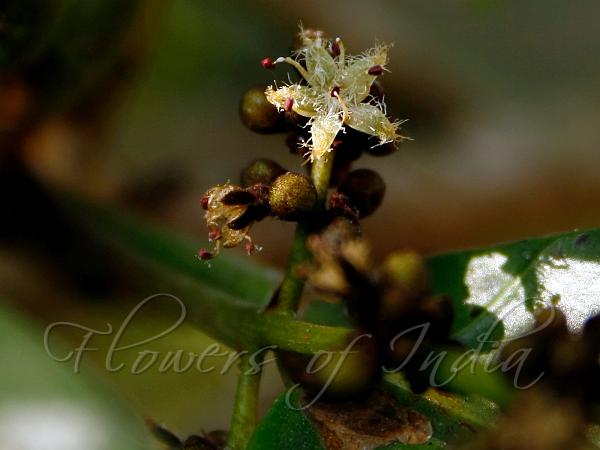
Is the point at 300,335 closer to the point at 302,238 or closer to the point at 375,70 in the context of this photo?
the point at 302,238

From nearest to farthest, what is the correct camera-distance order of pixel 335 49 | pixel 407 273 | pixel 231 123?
pixel 407 273
pixel 335 49
pixel 231 123

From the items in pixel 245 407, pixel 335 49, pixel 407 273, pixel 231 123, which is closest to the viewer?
pixel 407 273

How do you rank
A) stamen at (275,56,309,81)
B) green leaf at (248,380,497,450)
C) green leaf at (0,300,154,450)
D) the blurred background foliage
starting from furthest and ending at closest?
the blurred background foliage, stamen at (275,56,309,81), green leaf at (248,380,497,450), green leaf at (0,300,154,450)

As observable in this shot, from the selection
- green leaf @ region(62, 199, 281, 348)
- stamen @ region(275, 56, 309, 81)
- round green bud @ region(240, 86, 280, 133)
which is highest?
stamen @ region(275, 56, 309, 81)

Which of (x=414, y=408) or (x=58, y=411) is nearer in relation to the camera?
(x=58, y=411)

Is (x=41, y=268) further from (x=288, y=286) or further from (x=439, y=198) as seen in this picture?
(x=439, y=198)

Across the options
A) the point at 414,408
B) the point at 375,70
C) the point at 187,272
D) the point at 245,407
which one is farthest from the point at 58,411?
the point at 187,272

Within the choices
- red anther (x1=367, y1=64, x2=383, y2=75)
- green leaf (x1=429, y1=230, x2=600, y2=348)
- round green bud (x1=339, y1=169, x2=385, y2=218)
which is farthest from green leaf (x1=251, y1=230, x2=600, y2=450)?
red anther (x1=367, y1=64, x2=383, y2=75)

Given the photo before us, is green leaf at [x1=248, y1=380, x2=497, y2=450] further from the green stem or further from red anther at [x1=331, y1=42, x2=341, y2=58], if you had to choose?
red anther at [x1=331, y1=42, x2=341, y2=58]

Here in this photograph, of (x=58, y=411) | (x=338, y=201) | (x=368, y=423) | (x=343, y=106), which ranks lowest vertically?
(x=58, y=411)
